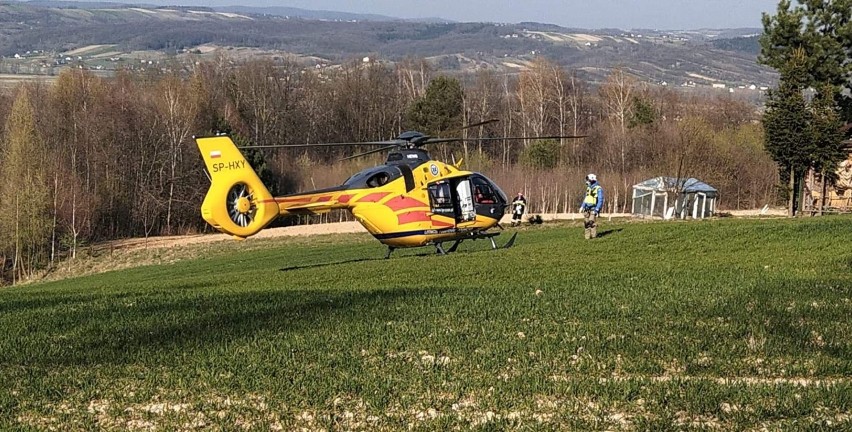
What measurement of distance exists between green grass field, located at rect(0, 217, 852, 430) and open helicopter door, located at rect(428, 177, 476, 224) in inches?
267

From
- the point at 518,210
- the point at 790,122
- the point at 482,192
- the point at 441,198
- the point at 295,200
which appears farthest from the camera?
Result: the point at 790,122

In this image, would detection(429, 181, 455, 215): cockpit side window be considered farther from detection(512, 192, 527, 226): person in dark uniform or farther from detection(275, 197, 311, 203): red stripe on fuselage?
detection(512, 192, 527, 226): person in dark uniform

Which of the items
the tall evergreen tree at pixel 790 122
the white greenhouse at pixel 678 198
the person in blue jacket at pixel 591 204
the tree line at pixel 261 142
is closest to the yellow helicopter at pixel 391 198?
the person in blue jacket at pixel 591 204

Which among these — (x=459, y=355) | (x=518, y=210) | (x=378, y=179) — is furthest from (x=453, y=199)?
Answer: (x=518, y=210)

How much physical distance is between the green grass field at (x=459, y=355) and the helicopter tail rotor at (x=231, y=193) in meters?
3.94

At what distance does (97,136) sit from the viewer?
58.9 meters

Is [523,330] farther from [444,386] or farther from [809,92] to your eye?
[809,92]

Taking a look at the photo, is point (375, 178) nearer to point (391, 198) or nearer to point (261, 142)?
point (391, 198)

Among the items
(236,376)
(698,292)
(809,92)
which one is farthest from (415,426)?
(809,92)

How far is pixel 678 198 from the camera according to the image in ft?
165

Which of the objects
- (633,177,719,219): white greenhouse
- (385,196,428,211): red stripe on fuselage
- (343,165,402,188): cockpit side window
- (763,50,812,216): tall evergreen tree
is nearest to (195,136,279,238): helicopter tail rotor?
(343,165,402,188): cockpit side window

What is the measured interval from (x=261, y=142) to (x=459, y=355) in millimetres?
71792

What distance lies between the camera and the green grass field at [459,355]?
6578 mm

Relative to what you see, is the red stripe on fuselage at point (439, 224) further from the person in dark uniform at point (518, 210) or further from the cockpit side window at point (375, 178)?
the person in dark uniform at point (518, 210)
